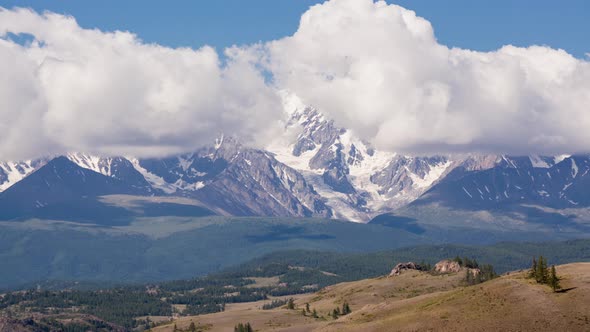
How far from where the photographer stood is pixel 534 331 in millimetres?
199875

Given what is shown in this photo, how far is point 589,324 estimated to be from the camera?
7869 inches

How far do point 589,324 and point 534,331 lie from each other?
1043cm

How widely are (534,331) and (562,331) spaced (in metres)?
5.12

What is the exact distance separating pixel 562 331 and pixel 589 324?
5706 millimetres

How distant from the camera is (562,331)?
651 ft
